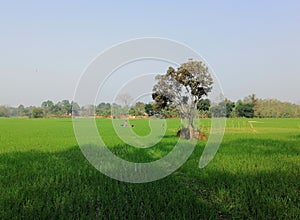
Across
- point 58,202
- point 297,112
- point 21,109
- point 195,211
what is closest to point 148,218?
point 195,211

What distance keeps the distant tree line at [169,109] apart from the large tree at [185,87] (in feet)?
1.37

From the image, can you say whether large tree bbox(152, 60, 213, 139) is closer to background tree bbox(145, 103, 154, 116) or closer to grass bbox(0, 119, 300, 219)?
background tree bbox(145, 103, 154, 116)

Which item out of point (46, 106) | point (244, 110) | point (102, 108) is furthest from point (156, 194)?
point (46, 106)

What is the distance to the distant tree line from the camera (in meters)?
9.16

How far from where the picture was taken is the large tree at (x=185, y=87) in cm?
1139

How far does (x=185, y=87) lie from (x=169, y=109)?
54.7 inches

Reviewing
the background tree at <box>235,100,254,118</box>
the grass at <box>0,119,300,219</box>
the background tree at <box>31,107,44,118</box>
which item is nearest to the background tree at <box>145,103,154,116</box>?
the grass at <box>0,119,300,219</box>

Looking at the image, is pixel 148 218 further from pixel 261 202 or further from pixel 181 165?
pixel 181 165

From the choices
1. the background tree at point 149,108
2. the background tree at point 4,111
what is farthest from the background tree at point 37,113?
the background tree at point 149,108

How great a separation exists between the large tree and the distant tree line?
1.37 feet

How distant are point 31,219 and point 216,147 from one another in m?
7.52

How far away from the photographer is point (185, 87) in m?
11.6

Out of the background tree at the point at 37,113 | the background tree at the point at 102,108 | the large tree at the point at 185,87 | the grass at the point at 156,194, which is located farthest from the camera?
Result: the background tree at the point at 37,113

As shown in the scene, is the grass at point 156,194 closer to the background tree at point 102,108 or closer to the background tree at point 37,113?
the background tree at point 102,108
